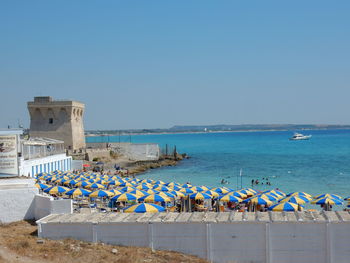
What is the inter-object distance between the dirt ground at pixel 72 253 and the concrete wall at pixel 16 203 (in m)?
3.11

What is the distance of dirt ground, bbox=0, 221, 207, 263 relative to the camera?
41.8ft

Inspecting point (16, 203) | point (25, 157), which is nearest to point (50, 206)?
point (16, 203)

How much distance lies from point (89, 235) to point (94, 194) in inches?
401

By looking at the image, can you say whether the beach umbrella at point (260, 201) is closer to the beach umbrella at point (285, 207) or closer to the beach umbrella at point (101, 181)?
the beach umbrella at point (285, 207)

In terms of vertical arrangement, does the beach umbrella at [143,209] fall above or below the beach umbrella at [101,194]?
above

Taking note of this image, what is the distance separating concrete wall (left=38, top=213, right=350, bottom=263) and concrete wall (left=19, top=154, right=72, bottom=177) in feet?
66.6

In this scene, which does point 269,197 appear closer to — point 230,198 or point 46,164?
point 230,198

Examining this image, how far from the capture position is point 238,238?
44.6 ft

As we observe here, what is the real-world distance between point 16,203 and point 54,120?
4925 centimetres

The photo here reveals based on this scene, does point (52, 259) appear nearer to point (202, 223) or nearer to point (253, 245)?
point (202, 223)

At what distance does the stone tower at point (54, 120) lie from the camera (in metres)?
64.9

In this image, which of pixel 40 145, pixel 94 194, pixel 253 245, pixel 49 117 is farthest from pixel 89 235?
pixel 49 117

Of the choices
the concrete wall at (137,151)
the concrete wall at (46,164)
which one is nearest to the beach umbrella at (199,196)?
the concrete wall at (46,164)

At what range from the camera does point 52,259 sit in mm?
12742
